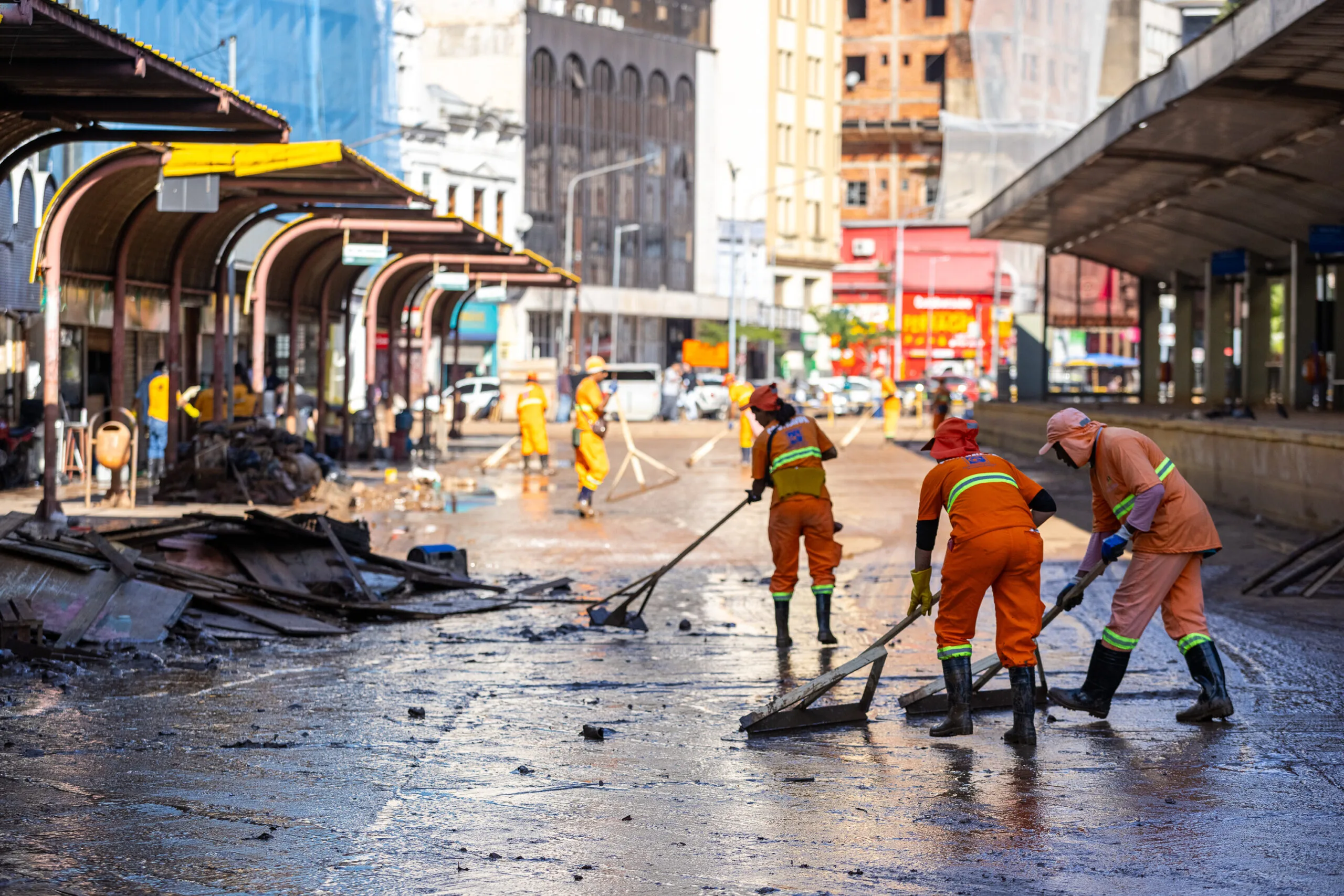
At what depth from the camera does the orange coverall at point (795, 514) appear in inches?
424

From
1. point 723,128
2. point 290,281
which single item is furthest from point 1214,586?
point 723,128

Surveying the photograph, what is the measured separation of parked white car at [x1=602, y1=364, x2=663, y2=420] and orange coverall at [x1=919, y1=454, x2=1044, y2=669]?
151 ft

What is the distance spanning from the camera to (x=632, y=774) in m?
7.13

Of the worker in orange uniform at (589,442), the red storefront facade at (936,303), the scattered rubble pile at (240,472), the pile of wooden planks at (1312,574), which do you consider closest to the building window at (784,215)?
the red storefront facade at (936,303)

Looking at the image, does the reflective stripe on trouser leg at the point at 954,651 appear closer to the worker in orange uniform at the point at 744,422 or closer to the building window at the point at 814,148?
the worker in orange uniform at the point at 744,422

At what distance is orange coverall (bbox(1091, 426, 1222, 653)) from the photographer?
26.9 ft

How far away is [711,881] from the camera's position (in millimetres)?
5543

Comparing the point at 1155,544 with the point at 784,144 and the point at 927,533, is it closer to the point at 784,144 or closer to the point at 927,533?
the point at 927,533

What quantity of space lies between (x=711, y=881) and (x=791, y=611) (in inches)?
273

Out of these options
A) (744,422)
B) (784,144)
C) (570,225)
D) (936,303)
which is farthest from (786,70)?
(744,422)

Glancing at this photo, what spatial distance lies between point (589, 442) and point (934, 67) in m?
88.1

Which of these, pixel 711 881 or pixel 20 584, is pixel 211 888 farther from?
pixel 20 584

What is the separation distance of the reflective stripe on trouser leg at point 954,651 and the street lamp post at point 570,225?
4988 cm

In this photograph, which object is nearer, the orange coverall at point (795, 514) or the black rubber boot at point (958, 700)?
the black rubber boot at point (958, 700)
